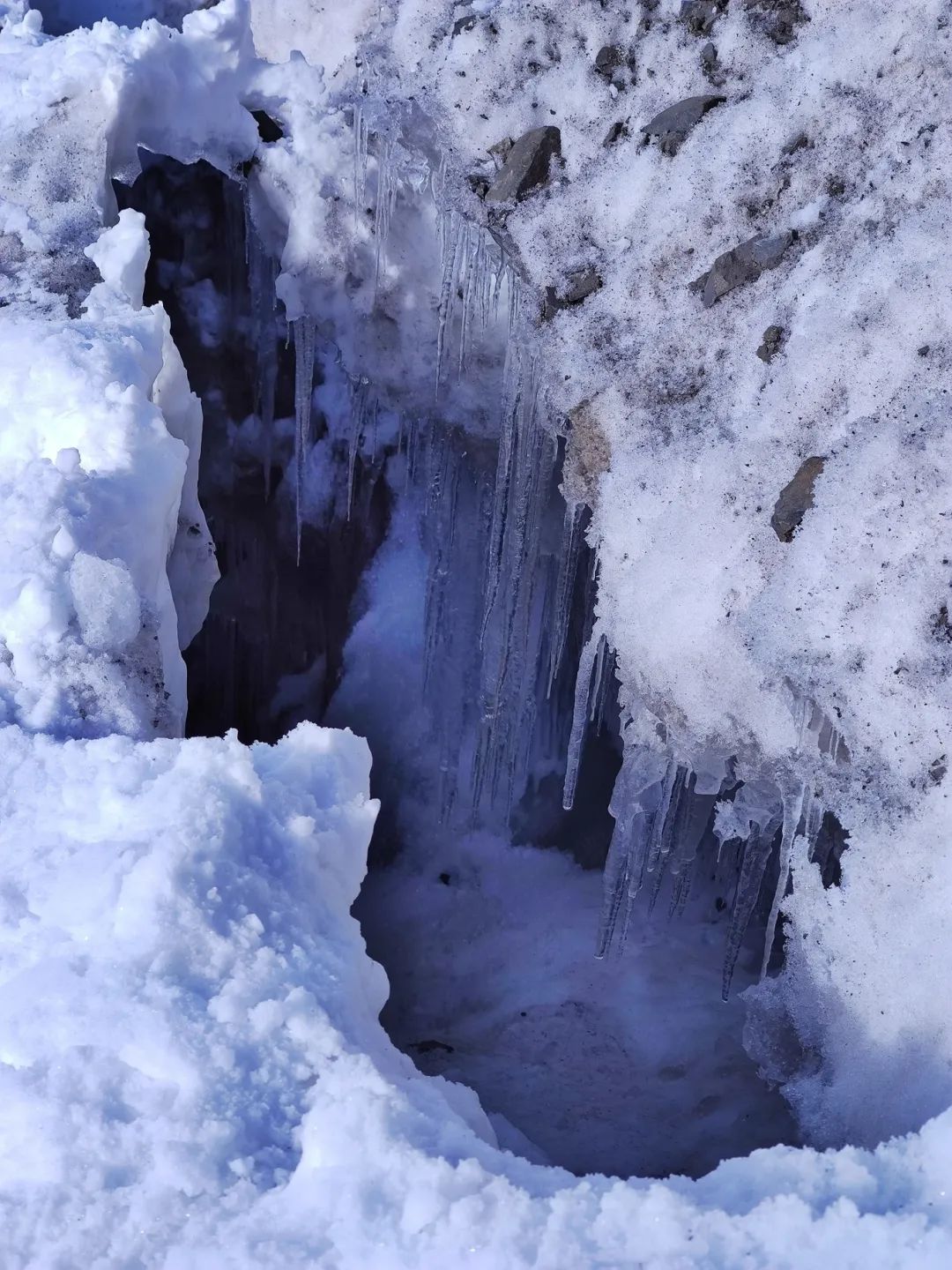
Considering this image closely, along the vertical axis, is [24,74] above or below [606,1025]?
above

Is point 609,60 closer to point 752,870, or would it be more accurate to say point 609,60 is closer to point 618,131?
point 618,131

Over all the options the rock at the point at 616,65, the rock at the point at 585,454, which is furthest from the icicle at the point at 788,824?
the rock at the point at 616,65

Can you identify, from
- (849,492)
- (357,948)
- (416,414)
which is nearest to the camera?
(357,948)

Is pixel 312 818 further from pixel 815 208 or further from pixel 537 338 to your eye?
pixel 815 208

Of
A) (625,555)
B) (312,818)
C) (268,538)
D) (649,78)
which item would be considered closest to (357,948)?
(312,818)

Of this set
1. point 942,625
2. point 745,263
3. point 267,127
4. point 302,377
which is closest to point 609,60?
point 745,263

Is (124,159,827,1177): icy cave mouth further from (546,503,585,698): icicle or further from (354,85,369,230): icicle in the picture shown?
(354,85,369,230): icicle

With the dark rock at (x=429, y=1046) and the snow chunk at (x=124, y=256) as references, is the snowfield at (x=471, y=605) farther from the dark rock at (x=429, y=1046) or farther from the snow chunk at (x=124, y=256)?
the dark rock at (x=429, y=1046)
